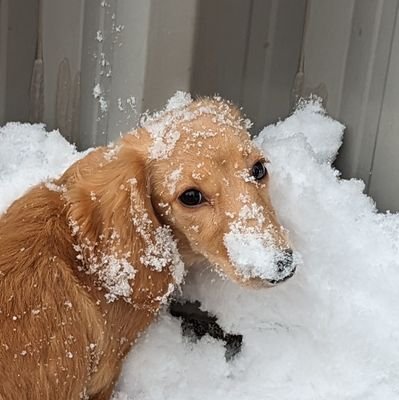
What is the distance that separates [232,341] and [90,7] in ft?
3.32

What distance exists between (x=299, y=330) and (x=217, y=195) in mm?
409

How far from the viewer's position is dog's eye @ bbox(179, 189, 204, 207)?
5.17 feet

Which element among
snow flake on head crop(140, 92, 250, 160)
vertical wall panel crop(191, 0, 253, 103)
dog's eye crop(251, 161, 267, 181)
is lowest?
dog's eye crop(251, 161, 267, 181)

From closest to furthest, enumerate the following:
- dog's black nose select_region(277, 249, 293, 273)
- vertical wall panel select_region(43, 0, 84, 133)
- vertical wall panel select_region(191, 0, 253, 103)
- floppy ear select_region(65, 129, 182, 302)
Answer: dog's black nose select_region(277, 249, 293, 273), floppy ear select_region(65, 129, 182, 302), vertical wall panel select_region(191, 0, 253, 103), vertical wall panel select_region(43, 0, 84, 133)

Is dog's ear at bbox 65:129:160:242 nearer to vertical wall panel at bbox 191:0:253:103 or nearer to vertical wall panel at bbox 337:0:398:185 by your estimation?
vertical wall panel at bbox 191:0:253:103

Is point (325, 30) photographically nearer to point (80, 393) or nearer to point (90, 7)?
point (90, 7)

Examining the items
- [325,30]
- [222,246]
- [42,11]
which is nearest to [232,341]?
[222,246]

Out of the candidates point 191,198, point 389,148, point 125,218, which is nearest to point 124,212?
point 125,218

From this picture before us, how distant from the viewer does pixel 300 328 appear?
178cm

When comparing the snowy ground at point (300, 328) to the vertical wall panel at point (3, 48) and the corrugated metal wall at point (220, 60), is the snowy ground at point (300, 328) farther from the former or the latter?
the vertical wall panel at point (3, 48)

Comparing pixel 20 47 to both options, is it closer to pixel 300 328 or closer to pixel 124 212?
pixel 124 212

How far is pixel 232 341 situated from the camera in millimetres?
1815

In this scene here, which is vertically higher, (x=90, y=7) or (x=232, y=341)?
(x=90, y=7)

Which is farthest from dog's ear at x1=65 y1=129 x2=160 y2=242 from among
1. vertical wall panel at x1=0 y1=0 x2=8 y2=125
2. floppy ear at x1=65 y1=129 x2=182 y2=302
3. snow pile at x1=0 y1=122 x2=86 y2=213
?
vertical wall panel at x1=0 y1=0 x2=8 y2=125
